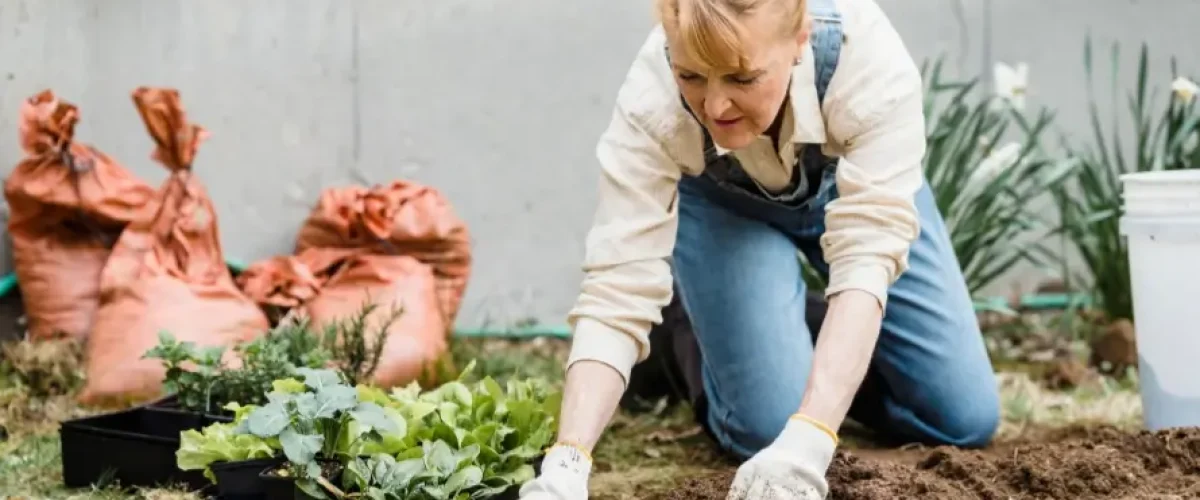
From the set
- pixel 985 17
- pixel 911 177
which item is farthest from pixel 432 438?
pixel 985 17

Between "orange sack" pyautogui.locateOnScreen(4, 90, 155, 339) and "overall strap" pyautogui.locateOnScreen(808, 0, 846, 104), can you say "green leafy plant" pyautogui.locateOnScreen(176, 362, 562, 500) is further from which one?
"orange sack" pyautogui.locateOnScreen(4, 90, 155, 339)

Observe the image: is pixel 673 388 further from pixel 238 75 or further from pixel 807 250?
pixel 238 75

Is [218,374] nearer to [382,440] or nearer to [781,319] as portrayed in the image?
[382,440]

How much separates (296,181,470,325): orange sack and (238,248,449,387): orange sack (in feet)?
0.13

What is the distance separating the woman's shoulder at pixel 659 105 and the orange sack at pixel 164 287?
1.19 metres

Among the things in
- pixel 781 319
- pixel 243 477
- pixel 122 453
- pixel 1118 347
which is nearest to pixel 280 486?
pixel 243 477

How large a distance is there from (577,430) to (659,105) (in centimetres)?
50

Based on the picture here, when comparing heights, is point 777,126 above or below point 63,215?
above

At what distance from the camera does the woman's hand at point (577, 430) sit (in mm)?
1703

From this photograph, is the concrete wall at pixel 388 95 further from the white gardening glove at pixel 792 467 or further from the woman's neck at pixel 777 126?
the white gardening glove at pixel 792 467

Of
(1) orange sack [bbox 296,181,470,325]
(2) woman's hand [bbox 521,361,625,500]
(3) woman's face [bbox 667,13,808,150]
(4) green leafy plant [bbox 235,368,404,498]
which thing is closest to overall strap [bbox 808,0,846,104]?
(3) woman's face [bbox 667,13,808,150]

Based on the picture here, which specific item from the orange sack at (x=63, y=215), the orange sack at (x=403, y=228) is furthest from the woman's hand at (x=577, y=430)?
the orange sack at (x=63, y=215)

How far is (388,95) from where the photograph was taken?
11.7ft

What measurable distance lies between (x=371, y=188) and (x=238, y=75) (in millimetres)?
435
